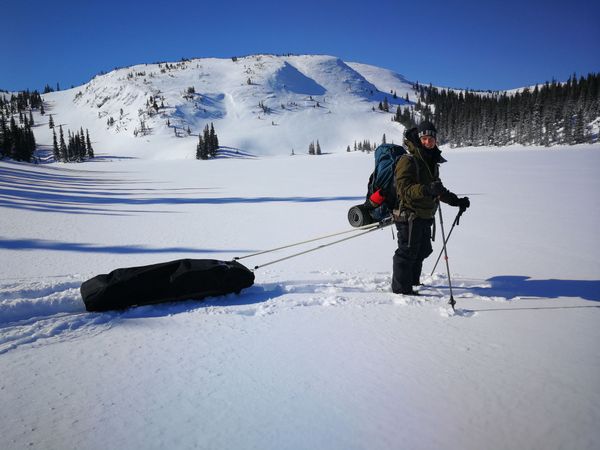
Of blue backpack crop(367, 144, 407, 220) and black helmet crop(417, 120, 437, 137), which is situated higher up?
black helmet crop(417, 120, 437, 137)

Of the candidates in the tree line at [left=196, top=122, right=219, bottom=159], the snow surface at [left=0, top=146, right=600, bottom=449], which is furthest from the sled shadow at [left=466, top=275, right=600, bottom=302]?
the tree line at [left=196, top=122, right=219, bottom=159]

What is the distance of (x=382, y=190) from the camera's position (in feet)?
14.9

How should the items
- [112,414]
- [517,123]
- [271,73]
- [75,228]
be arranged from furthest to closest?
[271,73], [517,123], [75,228], [112,414]

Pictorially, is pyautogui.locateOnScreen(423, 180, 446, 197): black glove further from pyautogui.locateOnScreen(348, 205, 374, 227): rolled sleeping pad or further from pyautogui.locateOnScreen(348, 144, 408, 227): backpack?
pyautogui.locateOnScreen(348, 205, 374, 227): rolled sleeping pad

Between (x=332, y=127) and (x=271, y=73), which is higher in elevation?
(x=271, y=73)

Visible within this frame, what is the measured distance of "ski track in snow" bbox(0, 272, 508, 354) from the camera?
3.30 m

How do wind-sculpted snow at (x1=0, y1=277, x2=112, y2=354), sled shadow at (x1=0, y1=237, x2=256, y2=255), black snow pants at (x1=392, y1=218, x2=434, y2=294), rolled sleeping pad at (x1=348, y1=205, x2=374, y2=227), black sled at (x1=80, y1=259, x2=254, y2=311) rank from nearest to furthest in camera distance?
1. wind-sculpted snow at (x1=0, y1=277, x2=112, y2=354)
2. black sled at (x1=80, y1=259, x2=254, y2=311)
3. black snow pants at (x1=392, y1=218, x2=434, y2=294)
4. rolled sleeping pad at (x1=348, y1=205, x2=374, y2=227)
5. sled shadow at (x1=0, y1=237, x2=256, y2=255)

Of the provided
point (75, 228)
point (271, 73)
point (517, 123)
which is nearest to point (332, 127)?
point (271, 73)

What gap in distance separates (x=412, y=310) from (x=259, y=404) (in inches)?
90.9

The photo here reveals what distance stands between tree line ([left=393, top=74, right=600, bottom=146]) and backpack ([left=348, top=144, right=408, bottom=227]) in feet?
174

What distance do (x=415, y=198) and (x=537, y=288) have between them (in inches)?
101

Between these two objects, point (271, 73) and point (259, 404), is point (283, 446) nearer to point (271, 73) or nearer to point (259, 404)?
point (259, 404)

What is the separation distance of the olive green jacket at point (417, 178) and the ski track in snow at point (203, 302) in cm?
125

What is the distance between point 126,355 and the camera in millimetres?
2859
